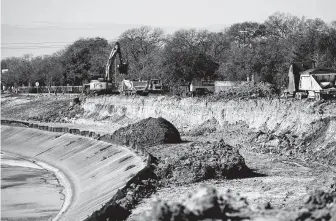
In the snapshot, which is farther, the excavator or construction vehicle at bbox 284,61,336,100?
the excavator

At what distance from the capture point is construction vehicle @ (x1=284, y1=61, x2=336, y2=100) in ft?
148

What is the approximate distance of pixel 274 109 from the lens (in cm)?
4525

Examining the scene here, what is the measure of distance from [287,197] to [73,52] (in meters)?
117

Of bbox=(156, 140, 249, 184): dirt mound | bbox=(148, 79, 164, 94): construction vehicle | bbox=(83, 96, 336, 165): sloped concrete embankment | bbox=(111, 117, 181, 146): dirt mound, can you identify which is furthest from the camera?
bbox=(148, 79, 164, 94): construction vehicle

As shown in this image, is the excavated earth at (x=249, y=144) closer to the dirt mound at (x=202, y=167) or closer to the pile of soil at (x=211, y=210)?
the dirt mound at (x=202, y=167)

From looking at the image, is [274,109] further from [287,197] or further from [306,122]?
[287,197]

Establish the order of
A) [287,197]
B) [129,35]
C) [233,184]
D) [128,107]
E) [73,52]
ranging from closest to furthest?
[287,197] < [233,184] < [128,107] < [129,35] < [73,52]

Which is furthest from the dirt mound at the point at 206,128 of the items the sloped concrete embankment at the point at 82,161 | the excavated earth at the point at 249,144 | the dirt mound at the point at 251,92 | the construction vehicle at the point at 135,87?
the construction vehicle at the point at 135,87

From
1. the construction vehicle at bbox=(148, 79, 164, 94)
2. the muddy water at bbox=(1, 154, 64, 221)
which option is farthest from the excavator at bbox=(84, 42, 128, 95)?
the muddy water at bbox=(1, 154, 64, 221)

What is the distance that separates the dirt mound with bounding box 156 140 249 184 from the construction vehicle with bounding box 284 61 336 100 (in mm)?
14063

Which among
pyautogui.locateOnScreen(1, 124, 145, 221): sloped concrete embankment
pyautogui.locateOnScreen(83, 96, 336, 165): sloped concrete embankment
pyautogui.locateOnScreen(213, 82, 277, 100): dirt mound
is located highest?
pyautogui.locateOnScreen(213, 82, 277, 100): dirt mound

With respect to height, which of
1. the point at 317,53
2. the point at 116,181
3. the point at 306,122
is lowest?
the point at 116,181

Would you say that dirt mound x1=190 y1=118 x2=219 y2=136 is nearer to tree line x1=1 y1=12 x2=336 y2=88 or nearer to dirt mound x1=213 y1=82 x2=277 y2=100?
dirt mound x1=213 y1=82 x2=277 y2=100

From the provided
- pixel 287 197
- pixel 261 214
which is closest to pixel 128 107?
pixel 287 197
